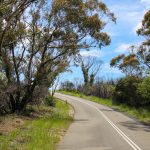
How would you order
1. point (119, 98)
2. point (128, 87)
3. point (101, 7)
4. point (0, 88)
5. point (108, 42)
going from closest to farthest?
point (0, 88)
point (101, 7)
point (108, 42)
point (128, 87)
point (119, 98)

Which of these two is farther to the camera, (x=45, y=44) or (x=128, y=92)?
(x=128, y=92)

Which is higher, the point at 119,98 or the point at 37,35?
the point at 37,35

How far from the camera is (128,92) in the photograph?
68875 mm

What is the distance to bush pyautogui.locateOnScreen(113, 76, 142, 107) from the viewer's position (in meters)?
65.6

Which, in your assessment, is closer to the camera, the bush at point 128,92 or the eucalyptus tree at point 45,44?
the eucalyptus tree at point 45,44

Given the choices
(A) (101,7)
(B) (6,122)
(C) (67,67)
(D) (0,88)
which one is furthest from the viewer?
(C) (67,67)

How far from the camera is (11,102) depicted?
42.4m

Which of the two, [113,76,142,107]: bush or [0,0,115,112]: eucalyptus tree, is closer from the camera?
[0,0,115,112]: eucalyptus tree

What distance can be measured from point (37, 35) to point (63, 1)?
499 cm

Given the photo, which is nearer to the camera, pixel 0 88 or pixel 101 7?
pixel 0 88

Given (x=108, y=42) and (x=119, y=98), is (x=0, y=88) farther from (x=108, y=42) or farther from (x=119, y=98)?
(x=119, y=98)

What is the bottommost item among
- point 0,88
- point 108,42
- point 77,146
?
point 77,146

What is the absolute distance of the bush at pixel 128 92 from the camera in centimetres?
6556

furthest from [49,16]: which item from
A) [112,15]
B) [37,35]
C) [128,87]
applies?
[128,87]
